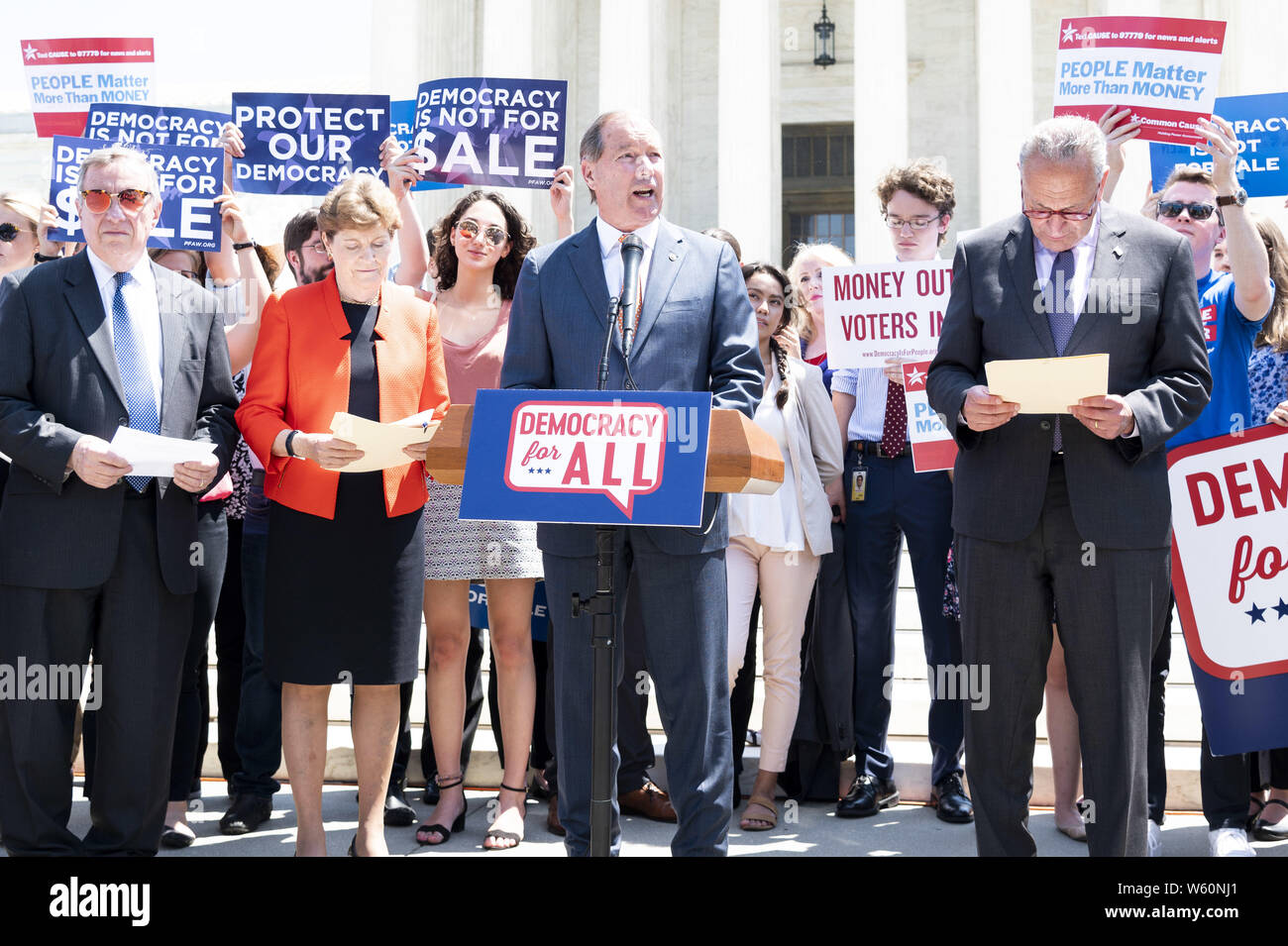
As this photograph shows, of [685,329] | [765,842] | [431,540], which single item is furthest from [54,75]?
[765,842]

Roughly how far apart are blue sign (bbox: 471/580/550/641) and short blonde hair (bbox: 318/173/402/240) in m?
2.07

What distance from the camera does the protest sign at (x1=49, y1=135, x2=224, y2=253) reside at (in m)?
6.43

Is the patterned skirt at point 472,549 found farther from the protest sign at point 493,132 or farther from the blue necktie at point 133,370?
the protest sign at point 493,132

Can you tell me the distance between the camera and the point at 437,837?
5578 millimetres

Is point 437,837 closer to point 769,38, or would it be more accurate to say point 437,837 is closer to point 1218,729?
point 1218,729

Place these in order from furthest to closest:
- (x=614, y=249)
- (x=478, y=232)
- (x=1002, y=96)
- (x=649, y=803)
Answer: (x=1002, y=96)
(x=649, y=803)
(x=478, y=232)
(x=614, y=249)

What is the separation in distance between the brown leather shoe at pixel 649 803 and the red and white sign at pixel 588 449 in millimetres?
2967

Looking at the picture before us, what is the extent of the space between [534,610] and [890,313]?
7.62 feet

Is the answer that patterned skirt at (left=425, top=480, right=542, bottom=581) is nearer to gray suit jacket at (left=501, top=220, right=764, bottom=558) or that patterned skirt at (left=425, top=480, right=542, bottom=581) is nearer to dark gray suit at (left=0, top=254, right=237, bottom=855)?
dark gray suit at (left=0, top=254, right=237, bottom=855)

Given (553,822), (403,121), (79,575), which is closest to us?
(79,575)

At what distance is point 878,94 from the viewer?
22.3 m

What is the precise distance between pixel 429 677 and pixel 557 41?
2308cm

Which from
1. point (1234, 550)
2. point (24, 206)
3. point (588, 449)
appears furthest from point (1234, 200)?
point (24, 206)

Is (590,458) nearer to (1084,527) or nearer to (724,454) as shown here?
(724,454)
